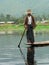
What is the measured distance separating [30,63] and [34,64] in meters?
0.30

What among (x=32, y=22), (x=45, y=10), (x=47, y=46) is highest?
(x=32, y=22)

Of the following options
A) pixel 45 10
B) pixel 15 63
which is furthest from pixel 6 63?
pixel 45 10

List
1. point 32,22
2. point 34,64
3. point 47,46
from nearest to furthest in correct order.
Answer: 1. point 34,64
2. point 32,22
3. point 47,46

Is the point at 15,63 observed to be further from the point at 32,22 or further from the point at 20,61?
the point at 32,22

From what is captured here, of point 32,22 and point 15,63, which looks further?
point 32,22

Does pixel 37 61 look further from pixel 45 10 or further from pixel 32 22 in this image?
pixel 45 10

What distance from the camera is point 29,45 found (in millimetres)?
19672

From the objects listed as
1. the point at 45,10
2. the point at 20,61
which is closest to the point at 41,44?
the point at 20,61

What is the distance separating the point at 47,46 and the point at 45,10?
175 meters

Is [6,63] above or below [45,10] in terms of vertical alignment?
above

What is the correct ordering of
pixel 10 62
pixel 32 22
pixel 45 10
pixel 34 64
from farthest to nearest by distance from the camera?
pixel 45 10
pixel 32 22
pixel 10 62
pixel 34 64

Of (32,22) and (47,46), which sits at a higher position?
(32,22)

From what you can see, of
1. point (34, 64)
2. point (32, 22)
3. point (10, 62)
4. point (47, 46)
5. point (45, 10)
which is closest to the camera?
point (34, 64)

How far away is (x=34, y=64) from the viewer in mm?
12586
